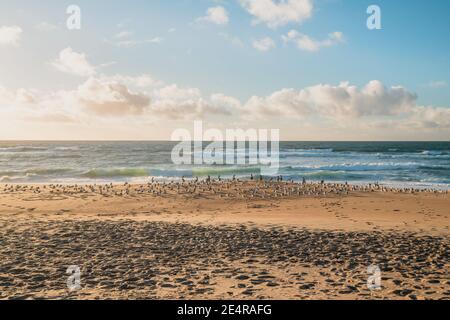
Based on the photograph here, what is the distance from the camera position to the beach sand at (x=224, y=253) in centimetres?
788

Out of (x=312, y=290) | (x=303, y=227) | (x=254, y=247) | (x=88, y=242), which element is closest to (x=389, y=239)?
(x=303, y=227)

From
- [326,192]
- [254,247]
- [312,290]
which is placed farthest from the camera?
[326,192]

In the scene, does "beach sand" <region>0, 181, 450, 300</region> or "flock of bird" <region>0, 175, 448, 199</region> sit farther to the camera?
"flock of bird" <region>0, 175, 448, 199</region>

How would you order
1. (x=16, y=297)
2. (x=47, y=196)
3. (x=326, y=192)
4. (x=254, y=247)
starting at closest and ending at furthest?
(x=16, y=297), (x=254, y=247), (x=47, y=196), (x=326, y=192)

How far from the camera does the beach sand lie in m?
7.88

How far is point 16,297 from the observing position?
24.0 feet

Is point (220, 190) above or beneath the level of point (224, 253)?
beneath

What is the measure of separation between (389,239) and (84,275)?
31.8 feet

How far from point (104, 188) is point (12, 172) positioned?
911 inches

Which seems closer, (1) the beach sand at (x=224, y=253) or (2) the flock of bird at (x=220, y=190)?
(1) the beach sand at (x=224, y=253)

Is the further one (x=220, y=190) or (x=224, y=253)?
(x=220, y=190)

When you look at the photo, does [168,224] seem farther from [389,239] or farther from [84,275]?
[389,239]

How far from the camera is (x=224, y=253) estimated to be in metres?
10.7
